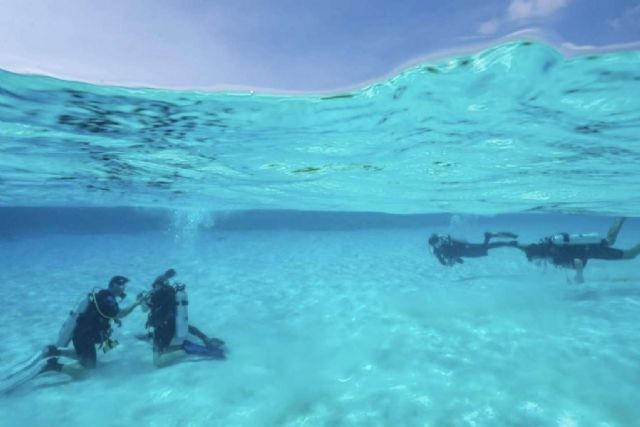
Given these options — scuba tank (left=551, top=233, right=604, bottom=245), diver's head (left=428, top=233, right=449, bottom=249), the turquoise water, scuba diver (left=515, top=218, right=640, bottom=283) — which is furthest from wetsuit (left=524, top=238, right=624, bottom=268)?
diver's head (left=428, top=233, right=449, bottom=249)

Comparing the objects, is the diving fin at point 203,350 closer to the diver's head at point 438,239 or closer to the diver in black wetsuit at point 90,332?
the diver in black wetsuit at point 90,332

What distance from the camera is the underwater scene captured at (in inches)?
265

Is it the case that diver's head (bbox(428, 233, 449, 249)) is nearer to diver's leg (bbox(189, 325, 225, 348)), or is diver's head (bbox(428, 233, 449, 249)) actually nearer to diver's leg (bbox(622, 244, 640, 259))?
diver's leg (bbox(622, 244, 640, 259))

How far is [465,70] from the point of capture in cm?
648

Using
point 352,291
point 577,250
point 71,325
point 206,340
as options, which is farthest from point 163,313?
point 577,250

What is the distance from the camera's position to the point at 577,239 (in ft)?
46.4

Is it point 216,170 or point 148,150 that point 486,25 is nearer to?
point 148,150

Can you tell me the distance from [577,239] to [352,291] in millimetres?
8696

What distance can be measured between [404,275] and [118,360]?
43.9ft

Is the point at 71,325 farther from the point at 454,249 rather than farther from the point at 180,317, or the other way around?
the point at 454,249

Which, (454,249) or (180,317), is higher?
(454,249)

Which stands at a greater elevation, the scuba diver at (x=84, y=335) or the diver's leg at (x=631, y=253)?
the diver's leg at (x=631, y=253)

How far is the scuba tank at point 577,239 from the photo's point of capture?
555 inches

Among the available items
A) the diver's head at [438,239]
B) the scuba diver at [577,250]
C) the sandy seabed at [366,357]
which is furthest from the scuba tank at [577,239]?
the diver's head at [438,239]
